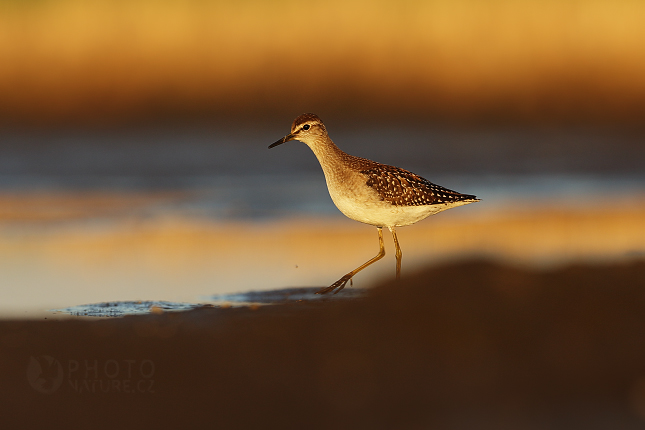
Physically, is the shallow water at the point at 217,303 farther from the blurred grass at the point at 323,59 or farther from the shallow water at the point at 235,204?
the blurred grass at the point at 323,59

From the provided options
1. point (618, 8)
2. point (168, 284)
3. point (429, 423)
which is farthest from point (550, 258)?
point (618, 8)

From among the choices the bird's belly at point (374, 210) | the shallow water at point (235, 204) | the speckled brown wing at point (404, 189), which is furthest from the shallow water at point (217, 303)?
the speckled brown wing at point (404, 189)

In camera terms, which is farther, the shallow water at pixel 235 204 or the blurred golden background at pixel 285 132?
the blurred golden background at pixel 285 132

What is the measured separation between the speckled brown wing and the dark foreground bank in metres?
2.09

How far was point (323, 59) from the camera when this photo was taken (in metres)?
27.6

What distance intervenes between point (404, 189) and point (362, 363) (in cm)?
409

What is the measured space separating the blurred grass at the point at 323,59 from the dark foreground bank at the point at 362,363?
1792cm

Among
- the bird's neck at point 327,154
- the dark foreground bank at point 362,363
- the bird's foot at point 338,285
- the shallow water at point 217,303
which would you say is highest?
the bird's neck at point 327,154

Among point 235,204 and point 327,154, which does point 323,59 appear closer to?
point 235,204

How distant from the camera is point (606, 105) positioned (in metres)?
26.7

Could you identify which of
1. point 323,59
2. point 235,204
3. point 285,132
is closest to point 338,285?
point 235,204

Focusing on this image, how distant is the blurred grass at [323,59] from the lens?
2552 cm

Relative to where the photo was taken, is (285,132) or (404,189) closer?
(404,189)

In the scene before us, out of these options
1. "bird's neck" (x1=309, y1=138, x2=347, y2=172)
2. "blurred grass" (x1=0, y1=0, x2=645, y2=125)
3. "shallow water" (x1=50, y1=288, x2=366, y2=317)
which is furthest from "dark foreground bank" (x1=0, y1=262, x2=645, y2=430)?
"blurred grass" (x1=0, y1=0, x2=645, y2=125)
